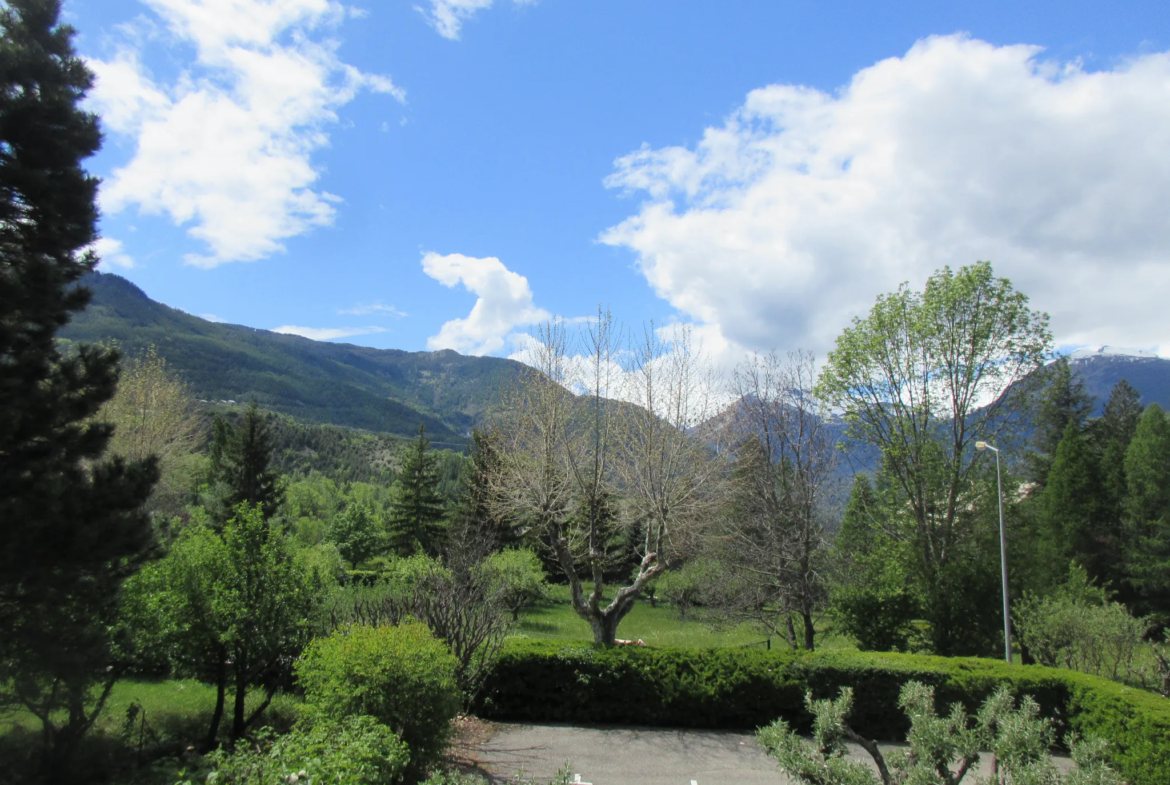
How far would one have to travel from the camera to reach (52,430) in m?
8.09

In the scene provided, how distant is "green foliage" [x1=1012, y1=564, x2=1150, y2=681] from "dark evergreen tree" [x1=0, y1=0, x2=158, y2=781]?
19.7 meters

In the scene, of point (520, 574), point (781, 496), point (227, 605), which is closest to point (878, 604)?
point (781, 496)

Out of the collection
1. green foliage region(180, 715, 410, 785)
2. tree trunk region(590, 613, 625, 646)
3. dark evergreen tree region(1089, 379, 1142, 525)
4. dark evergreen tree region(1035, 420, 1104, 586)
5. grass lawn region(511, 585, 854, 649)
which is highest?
dark evergreen tree region(1089, 379, 1142, 525)

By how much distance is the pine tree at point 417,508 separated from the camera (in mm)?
37625

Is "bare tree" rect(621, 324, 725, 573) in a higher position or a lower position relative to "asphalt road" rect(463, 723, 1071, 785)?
higher

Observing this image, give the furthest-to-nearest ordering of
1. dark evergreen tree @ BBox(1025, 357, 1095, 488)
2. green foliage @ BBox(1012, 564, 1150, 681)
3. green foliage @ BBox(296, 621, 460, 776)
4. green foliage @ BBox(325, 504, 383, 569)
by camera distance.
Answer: dark evergreen tree @ BBox(1025, 357, 1095, 488), green foliage @ BBox(325, 504, 383, 569), green foliage @ BBox(1012, 564, 1150, 681), green foliage @ BBox(296, 621, 460, 776)

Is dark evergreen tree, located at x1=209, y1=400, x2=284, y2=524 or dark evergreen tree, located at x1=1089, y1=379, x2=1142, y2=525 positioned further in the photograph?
dark evergreen tree, located at x1=209, y1=400, x2=284, y2=524

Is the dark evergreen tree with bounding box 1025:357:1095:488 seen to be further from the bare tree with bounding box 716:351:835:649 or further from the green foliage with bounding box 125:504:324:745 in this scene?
the green foliage with bounding box 125:504:324:745

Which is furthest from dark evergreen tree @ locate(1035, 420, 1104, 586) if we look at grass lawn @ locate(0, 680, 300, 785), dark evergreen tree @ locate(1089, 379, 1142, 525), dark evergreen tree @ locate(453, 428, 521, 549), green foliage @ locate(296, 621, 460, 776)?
grass lawn @ locate(0, 680, 300, 785)

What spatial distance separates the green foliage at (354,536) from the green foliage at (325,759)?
1291 inches

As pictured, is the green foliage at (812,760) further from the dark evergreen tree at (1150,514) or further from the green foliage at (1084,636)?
the dark evergreen tree at (1150,514)

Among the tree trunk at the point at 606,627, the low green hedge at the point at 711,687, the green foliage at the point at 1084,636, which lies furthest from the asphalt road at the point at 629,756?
the green foliage at the point at 1084,636

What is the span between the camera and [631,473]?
49.0 ft

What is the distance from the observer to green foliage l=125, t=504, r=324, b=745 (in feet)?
29.1
